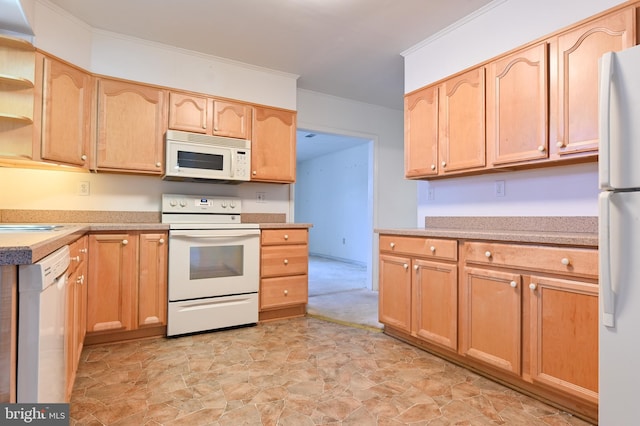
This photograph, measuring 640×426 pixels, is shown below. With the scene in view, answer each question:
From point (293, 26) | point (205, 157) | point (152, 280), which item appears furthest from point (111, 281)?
point (293, 26)

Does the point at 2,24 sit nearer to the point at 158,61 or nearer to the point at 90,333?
the point at 158,61

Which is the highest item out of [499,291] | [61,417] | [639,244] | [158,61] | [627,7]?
[158,61]

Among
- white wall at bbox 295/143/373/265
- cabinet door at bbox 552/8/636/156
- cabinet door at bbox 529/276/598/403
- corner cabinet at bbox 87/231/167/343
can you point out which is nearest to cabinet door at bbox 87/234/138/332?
corner cabinet at bbox 87/231/167/343

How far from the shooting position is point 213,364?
2238 mm

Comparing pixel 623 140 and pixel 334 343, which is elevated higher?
pixel 623 140

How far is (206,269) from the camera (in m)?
2.84

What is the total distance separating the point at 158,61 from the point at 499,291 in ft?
10.4

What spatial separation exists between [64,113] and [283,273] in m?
2.11

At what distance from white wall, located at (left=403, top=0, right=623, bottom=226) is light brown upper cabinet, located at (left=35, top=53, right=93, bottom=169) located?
2.67 m

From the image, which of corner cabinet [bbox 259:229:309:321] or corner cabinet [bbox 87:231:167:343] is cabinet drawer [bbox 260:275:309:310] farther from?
corner cabinet [bbox 87:231:167:343]

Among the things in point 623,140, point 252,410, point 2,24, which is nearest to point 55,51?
point 2,24

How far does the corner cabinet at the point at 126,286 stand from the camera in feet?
8.07

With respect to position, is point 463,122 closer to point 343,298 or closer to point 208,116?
point 208,116

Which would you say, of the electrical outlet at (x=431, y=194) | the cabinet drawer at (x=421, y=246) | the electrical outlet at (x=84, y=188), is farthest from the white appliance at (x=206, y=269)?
the electrical outlet at (x=431, y=194)
